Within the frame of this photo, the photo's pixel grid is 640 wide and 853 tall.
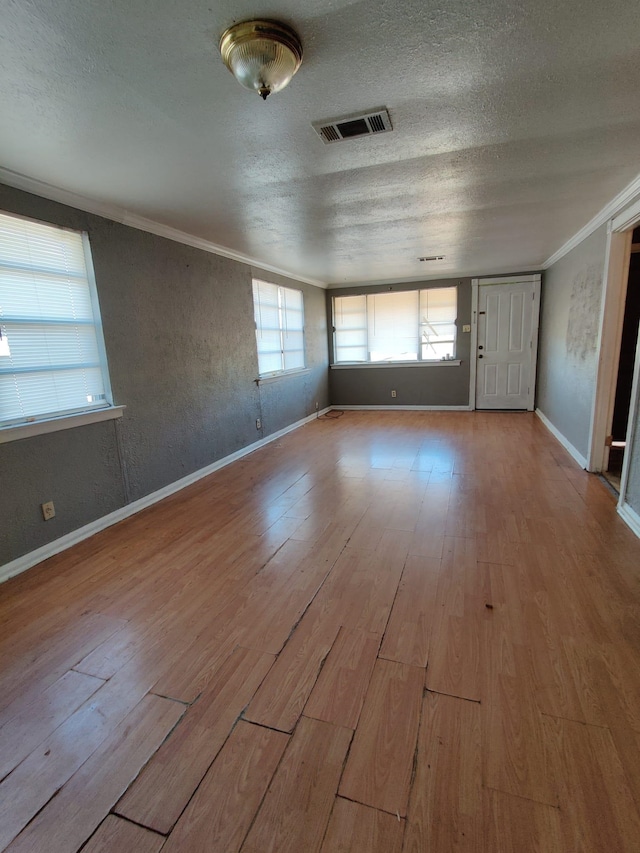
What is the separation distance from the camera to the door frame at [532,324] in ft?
20.7

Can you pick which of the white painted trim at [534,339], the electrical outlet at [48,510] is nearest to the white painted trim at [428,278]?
the white painted trim at [534,339]

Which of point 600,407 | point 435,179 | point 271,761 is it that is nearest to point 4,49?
point 435,179

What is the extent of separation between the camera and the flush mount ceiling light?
1.28 m

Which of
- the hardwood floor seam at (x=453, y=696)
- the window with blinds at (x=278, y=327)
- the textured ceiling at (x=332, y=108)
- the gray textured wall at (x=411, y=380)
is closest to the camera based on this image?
the textured ceiling at (x=332, y=108)

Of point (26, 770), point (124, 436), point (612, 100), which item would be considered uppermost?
point (612, 100)

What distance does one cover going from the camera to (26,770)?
127cm

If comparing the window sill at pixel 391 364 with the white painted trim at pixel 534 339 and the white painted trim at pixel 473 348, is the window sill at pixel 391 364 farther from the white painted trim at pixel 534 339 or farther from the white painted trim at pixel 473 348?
the white painted trim at pixel 534 339

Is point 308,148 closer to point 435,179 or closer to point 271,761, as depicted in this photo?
point 435,179

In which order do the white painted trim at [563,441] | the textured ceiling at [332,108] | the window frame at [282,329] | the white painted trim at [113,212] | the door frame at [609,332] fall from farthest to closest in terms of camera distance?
the window frame at [282,329]
the white painted trim at [563,441]
the door frame at [609,332]
the white painted trim at [113,212]
the textured ceiling at [332,108]

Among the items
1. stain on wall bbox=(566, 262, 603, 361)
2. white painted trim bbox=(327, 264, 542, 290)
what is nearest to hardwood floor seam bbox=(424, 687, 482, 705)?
stain on wall bbox=(566, 262, 603, 361)

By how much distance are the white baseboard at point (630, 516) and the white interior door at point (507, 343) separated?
421cm

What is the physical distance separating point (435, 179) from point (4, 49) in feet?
7.42

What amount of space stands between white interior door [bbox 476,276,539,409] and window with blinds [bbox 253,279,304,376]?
3.09 metres

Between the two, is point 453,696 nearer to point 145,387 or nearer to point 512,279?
point 145,387
